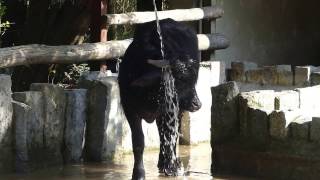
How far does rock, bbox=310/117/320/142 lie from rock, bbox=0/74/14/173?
2958 mm

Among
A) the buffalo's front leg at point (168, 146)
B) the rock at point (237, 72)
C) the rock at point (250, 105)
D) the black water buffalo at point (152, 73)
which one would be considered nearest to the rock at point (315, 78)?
the rock at point (237, 72)

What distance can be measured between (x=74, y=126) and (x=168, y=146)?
1.17 metres

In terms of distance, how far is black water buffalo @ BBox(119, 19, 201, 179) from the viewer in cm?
664

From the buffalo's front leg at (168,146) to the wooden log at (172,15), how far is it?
2613 millimetres

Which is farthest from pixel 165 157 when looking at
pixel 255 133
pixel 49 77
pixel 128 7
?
pixel 128 7

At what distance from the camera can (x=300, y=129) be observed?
7.09 meters

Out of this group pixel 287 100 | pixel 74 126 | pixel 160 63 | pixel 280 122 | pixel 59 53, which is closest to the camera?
pixel 160 63

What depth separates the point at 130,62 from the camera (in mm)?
6883

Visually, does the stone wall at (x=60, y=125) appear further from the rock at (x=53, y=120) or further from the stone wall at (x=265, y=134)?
the stone wall at (x=265, y=134)

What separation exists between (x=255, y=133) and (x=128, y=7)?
6.23m


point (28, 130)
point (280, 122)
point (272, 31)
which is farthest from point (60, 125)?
point (272, 31)

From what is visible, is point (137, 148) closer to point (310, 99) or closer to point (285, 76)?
point (310, 99)

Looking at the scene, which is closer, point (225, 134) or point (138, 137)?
point (138, 137)

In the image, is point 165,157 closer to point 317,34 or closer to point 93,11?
point 93,11
